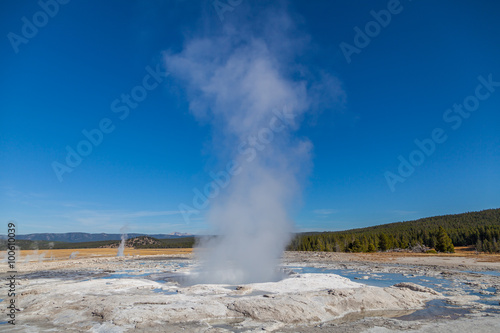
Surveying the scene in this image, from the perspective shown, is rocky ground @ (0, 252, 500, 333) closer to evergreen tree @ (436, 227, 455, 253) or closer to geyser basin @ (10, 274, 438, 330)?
geyser basin @ (10, 274, 438, 330)

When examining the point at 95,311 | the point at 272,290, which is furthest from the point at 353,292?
the point at 95,311

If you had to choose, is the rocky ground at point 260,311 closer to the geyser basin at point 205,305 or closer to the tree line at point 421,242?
the geyser basin at point 205,305

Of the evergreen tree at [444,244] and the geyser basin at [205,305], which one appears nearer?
the geyser basin at [205,305]

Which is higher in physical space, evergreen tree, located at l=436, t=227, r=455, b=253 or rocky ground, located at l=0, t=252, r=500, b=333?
rocky ground, located at l=0, t=252, r=500, b=333

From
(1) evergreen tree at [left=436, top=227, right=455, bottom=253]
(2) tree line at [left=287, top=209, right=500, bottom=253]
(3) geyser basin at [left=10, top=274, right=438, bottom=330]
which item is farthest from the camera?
(2) tree line at [left=287, top=209, right=500, bottom=253]

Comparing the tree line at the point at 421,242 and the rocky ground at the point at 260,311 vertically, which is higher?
the rocky ground at the point at 260,311

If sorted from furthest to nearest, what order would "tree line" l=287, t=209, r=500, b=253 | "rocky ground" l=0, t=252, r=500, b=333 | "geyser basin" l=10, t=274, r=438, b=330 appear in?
"tree line" l=287, t=209, r=500, b=253
"geyser basin" l=10, t=274, r=438, b=330
"rocky ground" l=0, t=252, r=500, b=333

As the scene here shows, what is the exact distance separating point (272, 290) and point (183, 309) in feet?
18.1

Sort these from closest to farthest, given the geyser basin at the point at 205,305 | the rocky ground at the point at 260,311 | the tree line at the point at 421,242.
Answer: the rocky ground at the point at 260,311 → the geyser basin at the point at 205,305 → the tree line at the point at 421,242

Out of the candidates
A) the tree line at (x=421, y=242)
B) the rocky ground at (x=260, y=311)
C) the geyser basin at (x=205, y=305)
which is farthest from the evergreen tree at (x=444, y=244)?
the geyser basin at (x=205, y=305)

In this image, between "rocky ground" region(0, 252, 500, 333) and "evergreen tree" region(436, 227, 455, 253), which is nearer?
"rocky ground" region(0, 252, 500, 333)

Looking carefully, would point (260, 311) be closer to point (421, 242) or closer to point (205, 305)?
point (205, 305)

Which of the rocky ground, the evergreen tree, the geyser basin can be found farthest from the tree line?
the geyser basin

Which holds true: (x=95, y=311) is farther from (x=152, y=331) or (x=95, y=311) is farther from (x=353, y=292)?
(x=353, y=292)
